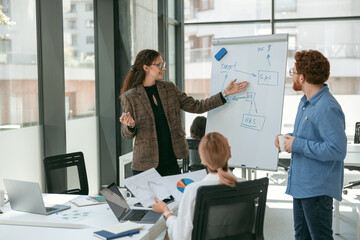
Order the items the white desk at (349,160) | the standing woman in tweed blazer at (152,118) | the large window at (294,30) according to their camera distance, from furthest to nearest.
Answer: the large window at (294,30) → the white desk at (349,160) → the standing woman in tweed blazer at (152,118)

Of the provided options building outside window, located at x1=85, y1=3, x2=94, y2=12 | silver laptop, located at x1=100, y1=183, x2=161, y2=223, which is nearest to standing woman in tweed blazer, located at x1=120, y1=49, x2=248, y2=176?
silver laptop, located at x1=100, y1=183, x2=161, y2=223

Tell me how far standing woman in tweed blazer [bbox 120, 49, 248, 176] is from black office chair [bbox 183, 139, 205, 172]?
4.17 feet

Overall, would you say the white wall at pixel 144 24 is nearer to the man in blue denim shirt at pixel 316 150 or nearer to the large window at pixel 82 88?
the large window at pixel 82 88

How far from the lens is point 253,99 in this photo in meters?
3.90

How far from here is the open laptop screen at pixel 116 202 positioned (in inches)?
103

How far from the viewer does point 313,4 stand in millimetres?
8398

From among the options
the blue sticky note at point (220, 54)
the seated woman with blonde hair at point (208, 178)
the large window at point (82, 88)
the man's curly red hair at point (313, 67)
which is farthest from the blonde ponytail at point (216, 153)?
the large window at point (82, 88)

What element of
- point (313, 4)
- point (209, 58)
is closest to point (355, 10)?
point (313, 4)

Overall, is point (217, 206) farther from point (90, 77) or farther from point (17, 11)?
point (90, 77)

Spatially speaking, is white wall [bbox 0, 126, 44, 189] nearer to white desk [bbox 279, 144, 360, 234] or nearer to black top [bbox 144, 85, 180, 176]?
black top [bbox 144, 85, 180, 176]

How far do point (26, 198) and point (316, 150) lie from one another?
1.71 metres

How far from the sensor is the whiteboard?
3.84 metres

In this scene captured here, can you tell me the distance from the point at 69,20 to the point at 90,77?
0.83 meters

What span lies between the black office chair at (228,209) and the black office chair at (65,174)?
1.83m
